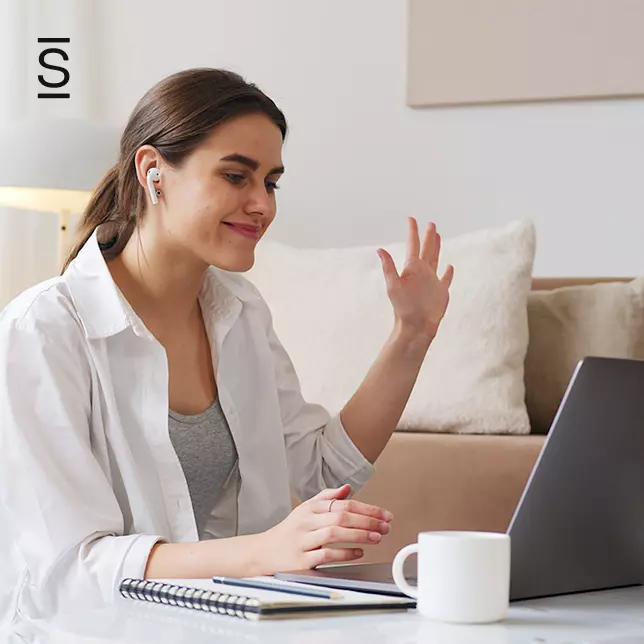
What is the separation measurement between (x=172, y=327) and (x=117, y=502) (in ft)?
1.11

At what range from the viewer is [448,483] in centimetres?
212

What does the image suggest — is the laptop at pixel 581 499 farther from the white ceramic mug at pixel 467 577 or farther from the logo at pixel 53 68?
the logo at pixel 53 68

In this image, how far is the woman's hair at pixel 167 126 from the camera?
154 cm

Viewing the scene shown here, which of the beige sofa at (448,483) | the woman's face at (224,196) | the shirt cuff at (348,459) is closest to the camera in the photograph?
the woman's face at (224,196)

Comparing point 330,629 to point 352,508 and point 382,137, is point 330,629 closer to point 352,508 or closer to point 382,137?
point 352,508

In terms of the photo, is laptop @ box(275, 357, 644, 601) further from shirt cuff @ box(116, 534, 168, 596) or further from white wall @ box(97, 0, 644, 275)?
white wall @ box(97, 0, 644, 275)

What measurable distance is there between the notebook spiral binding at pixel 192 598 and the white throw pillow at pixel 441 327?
1.43m

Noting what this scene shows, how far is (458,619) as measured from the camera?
825mm

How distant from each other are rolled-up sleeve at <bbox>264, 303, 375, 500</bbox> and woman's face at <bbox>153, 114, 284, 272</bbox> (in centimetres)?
22

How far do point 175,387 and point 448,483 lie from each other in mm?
760

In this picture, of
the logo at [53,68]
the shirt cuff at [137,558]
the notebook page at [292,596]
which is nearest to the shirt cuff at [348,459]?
the shirt cuff at [137,558]

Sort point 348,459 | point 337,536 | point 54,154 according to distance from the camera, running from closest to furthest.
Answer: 1. point 337,536
2. point 348,459
3. point 54,154

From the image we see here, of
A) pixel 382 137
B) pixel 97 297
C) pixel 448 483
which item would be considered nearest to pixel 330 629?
pixel 97 297

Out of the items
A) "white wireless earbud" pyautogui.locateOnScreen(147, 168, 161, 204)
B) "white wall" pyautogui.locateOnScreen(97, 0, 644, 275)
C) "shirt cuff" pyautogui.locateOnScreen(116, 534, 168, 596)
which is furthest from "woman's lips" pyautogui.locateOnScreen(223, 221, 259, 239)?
"white wall" pyautogui.locateOnScreen(97, 0, 644, 275)
